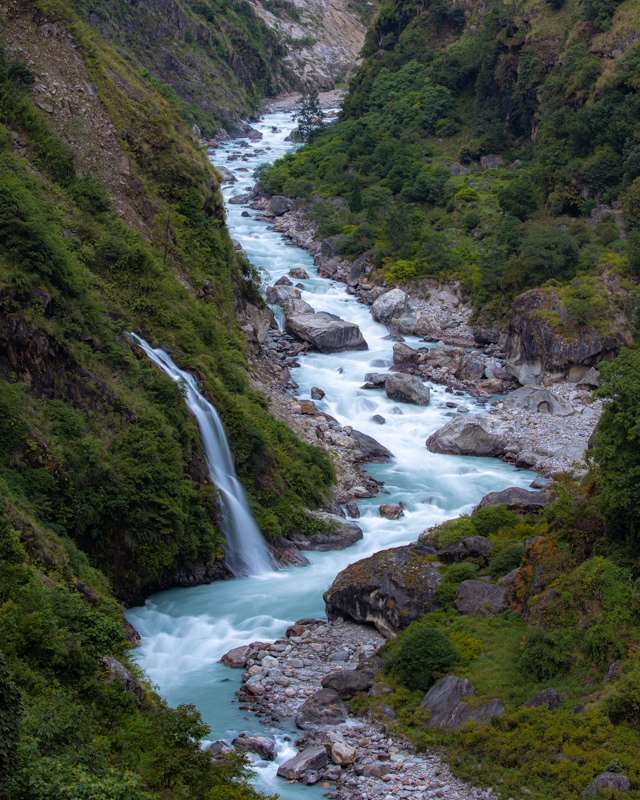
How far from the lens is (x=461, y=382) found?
42312mm

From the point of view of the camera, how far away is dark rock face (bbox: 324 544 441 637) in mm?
18297

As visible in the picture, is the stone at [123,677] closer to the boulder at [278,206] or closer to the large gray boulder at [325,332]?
the large gray boulder at [325,332]

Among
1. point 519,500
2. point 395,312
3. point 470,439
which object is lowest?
point 470,439

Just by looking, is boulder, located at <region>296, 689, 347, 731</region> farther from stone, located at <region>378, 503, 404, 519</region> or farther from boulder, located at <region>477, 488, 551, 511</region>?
stone, located at <region>378, 503, 404, 519</region>

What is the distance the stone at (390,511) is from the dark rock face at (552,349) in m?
18.1

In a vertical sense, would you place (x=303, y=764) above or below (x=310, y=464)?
above

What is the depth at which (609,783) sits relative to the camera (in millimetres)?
11109

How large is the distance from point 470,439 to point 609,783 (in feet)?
78.7

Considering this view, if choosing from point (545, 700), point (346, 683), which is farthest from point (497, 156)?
point (545, 700)

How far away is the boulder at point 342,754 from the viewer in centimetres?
1297

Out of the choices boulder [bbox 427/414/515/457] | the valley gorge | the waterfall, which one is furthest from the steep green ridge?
the waterfall

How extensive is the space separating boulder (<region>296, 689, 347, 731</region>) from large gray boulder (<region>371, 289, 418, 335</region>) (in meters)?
35.5

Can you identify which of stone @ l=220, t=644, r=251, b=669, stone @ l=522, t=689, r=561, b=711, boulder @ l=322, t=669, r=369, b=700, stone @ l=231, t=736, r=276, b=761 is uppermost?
stone @ l=522, t=689, r=561, b=711

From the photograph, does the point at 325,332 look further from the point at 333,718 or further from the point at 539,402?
the point at 333,718
